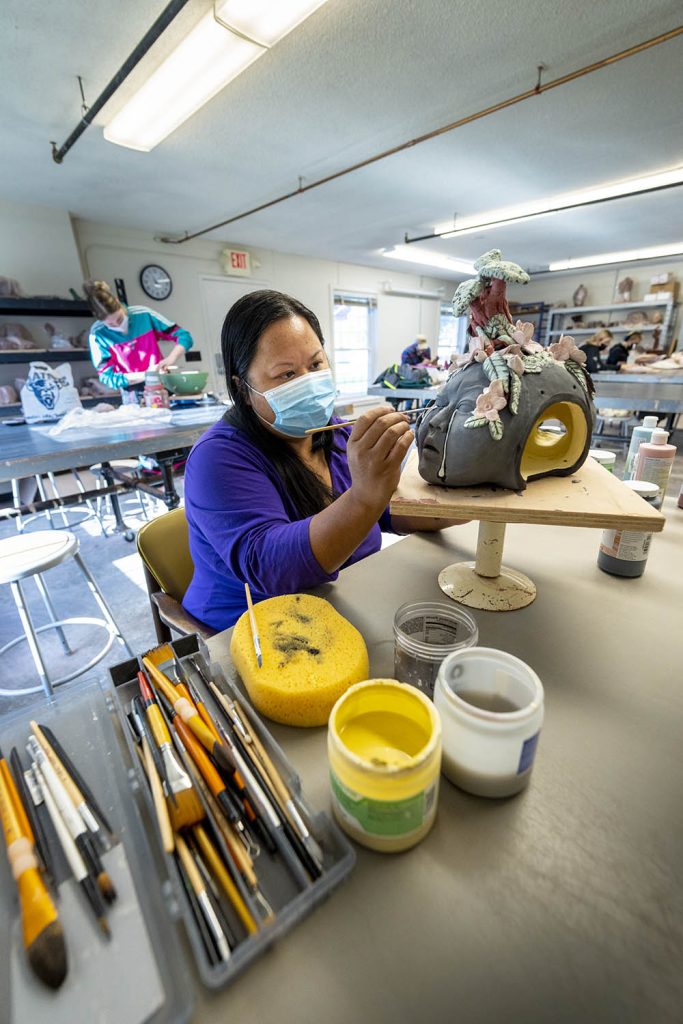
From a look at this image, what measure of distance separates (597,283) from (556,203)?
5.94m

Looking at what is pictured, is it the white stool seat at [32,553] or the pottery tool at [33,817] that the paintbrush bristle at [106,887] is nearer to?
the pottery tool at [33,817]

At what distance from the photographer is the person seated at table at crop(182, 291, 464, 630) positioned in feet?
2.59

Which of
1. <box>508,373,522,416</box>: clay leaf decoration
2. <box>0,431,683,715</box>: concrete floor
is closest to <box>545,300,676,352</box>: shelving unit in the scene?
<box>0,431,683,715</box>: concrete floor

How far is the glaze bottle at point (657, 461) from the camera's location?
113cm

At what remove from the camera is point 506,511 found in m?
0.75

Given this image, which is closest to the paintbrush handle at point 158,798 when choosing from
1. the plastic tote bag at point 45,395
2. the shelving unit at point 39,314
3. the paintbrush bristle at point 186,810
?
the paintbrush bristle at point 186,810

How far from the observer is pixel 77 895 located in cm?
39

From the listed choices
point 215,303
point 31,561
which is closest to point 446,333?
point 215,303

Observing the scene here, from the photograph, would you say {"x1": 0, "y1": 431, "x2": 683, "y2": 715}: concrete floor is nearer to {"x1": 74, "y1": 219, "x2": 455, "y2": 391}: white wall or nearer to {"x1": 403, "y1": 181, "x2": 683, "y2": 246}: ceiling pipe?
{"x1": 403, "y1": 181, "x2": 683, "y2": 246}: ceiling pipe

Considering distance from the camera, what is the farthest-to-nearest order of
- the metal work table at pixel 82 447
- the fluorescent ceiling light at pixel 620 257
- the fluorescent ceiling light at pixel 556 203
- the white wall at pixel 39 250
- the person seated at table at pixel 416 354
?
the fluorescent ceiling light at pixel 620 257 → the person seated at table at pixel 416 354 → the white wall at pixel 39 250 → the fluorescent ceiling light at pixel 556 203 → the metal work table at pixel 82 447

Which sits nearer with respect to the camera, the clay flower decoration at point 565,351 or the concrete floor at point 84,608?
the clay flower decoration at point 565,351

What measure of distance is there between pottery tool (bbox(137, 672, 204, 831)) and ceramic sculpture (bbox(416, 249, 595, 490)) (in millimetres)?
626

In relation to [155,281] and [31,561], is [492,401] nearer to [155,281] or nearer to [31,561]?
[31,561]

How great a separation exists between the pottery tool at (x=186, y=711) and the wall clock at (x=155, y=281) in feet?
18.8
